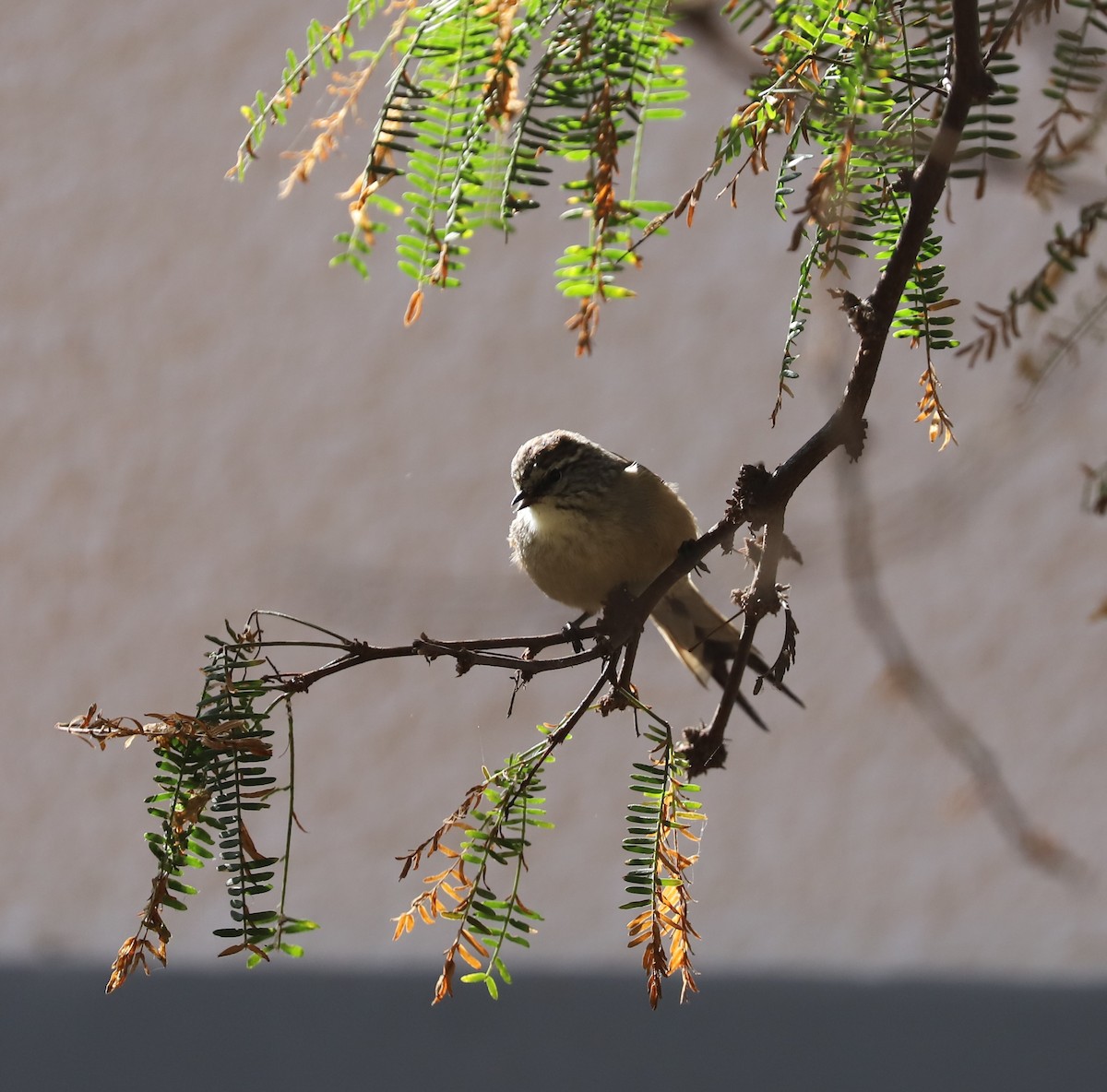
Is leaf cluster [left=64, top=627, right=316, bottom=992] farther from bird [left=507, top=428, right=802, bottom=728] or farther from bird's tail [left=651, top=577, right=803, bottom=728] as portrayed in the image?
bird's tail [left=651, top=577, right=803, bottom=728]

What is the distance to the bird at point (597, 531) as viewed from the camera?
3012 millimetres

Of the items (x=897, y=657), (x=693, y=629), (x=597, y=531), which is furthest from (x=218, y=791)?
(x=693, y=629)

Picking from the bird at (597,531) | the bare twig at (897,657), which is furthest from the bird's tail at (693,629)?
the bare twig at (897,657)

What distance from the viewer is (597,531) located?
301cm

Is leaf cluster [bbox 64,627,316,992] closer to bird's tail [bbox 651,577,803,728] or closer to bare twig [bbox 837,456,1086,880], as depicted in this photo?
bare twig [bbox 837,456,1086,880]

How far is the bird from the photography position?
9.88ft

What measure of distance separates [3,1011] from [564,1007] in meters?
2.23

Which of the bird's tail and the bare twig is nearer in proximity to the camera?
the bare twig

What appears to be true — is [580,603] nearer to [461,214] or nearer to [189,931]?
[461,214]

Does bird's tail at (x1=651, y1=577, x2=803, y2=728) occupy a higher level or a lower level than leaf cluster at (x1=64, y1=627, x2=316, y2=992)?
higher

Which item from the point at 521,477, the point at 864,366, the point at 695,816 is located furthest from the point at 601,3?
the point at 521,477

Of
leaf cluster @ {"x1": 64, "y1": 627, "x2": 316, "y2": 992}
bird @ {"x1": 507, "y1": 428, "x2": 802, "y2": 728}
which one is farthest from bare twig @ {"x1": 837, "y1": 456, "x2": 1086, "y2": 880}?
bird @ {"x1": 507, "y1": 428, "x2": 802, "y2": 728}

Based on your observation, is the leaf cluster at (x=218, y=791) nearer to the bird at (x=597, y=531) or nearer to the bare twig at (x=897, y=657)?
the bare twig at (x=897, y=657)

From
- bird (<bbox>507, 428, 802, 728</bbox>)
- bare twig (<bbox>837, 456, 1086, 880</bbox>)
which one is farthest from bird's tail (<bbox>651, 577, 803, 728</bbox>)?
bare twig (<bbox>837, 456, 1086, 880</bbox>)
